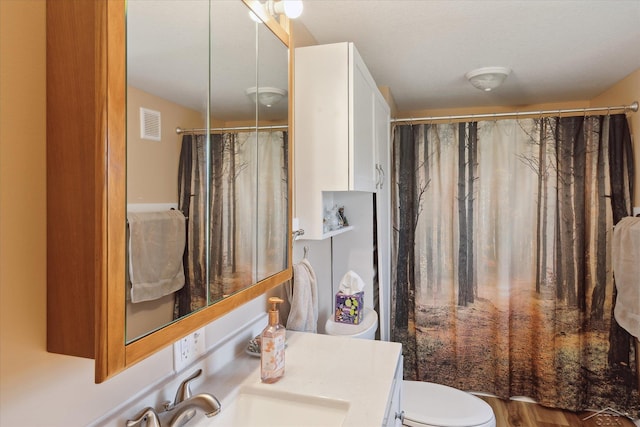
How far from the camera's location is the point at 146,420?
2.65ft

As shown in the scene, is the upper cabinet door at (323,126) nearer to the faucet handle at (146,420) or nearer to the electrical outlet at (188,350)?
the electrical outlet at (188,350)

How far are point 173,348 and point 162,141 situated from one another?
550 mm

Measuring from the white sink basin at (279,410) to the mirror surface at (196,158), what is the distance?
1.04 ft

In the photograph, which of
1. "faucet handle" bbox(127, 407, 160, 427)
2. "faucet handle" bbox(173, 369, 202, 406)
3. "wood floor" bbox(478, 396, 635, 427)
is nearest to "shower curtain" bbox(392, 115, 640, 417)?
"wood floor" bbox(478, 396, 635, 427)

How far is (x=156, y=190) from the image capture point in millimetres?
776

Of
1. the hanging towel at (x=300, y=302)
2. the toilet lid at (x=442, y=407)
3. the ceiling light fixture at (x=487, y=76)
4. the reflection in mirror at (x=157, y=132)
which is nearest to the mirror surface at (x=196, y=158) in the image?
the reflection in mirror at (x=157, y=132)

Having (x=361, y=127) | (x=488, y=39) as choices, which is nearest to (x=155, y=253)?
(x=361, y=127)

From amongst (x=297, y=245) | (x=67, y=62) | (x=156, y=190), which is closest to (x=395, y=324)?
(x=297, y=245)

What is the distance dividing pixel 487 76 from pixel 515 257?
50.6 inches

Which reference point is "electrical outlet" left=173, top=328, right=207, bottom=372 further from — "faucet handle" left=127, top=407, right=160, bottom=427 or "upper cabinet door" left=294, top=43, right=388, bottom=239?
"upper cabinet door" left=294, top=43, right=388, bottom=239

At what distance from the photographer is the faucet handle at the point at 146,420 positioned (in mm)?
806

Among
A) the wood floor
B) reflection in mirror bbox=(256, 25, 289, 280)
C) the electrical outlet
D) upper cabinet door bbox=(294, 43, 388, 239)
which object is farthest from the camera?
the wood floor

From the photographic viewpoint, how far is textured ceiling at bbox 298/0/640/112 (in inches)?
67.3

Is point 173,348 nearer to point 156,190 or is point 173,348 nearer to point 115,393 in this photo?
point 115,393
